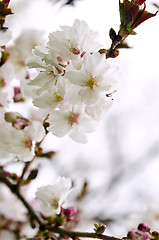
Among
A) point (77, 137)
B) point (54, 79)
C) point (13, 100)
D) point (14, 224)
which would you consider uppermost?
point (13, 100)

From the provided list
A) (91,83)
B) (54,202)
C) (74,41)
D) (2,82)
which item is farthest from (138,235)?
(2,82)

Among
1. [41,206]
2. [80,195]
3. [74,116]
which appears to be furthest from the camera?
[80,195]

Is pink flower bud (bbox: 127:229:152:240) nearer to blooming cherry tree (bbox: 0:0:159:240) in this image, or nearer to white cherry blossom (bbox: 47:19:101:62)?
blooming cherry tree (bbox: 0:0:159:240)

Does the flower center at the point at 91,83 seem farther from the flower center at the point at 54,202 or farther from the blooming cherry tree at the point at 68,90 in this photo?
the flower center at the point at 54,202

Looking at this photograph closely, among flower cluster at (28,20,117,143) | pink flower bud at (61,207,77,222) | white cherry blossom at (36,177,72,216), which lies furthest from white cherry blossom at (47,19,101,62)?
pink flower bud at (61,207,77,222)

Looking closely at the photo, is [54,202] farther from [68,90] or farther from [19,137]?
[68,90]

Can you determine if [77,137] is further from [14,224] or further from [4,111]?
[14,224]

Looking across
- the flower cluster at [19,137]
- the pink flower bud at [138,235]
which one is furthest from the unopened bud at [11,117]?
the pink flower bud at [138,235]

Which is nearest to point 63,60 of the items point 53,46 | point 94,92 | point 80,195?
point 53,46
